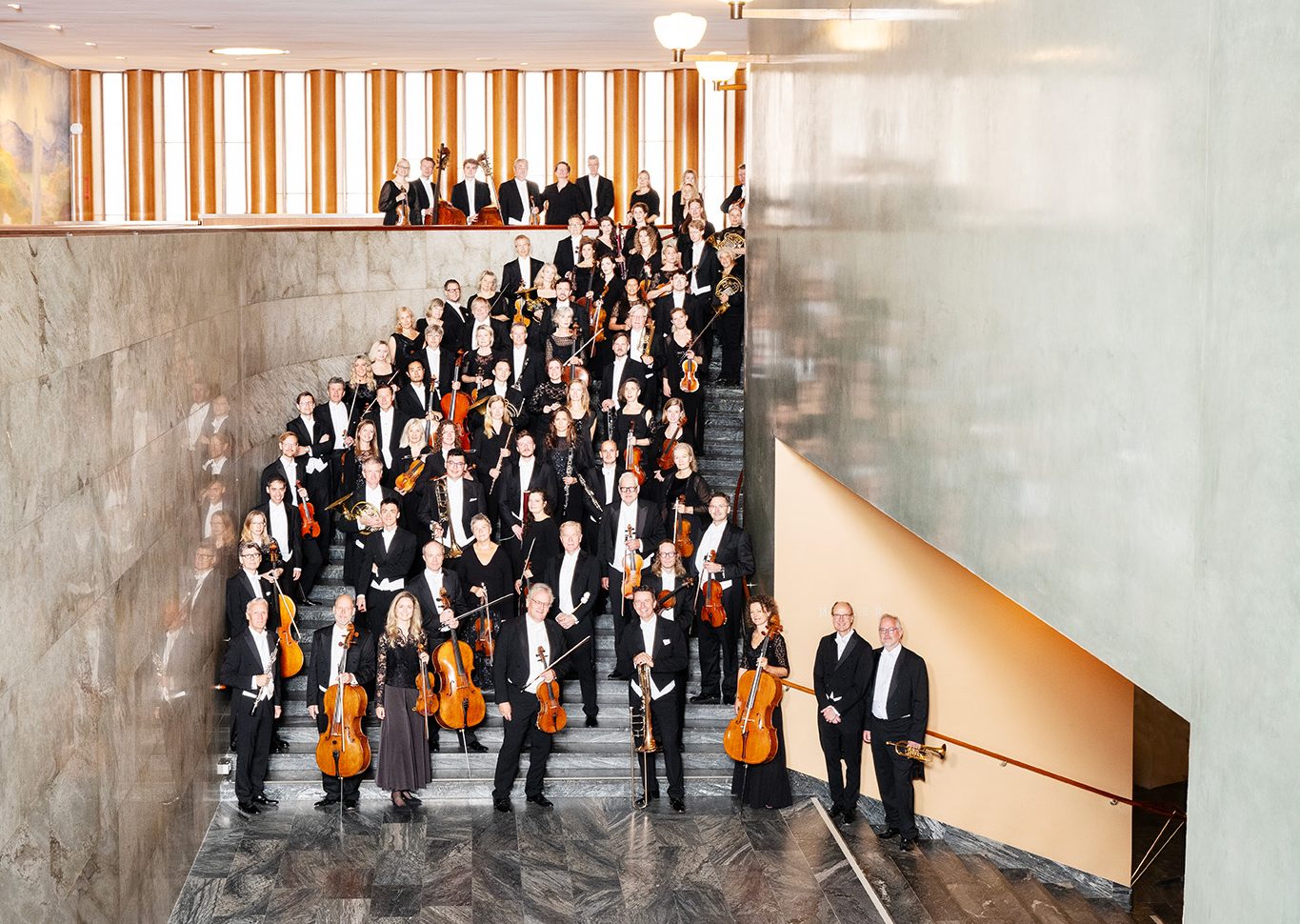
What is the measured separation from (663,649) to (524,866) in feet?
5.03

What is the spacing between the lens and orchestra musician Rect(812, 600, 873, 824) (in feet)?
27.9

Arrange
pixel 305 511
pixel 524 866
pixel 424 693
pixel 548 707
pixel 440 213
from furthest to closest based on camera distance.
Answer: pixel 440 213
pixel 305 511
pixel 548 707
pixel 424 693
pixel 524 866

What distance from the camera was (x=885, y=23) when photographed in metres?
6.12

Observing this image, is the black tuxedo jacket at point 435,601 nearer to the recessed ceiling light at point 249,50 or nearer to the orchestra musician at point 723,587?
the orchestra musician at point 723,587

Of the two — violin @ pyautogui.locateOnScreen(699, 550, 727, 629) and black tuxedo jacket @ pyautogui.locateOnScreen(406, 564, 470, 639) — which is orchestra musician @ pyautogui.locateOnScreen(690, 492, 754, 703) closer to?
violin @ pyautogui.locateOnScreen(699, 550, 727, 629)

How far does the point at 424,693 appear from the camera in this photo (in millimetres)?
8508

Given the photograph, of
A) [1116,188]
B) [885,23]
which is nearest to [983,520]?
[1116,188]

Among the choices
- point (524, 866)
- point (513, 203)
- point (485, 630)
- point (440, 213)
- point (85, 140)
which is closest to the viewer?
point (524, 866)

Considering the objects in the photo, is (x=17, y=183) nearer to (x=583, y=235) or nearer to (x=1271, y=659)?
(x=583, y=235)

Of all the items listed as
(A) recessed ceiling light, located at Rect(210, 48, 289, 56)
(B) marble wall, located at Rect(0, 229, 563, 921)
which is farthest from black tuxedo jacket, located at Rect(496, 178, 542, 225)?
(B) marble wall, located at Rect(0, 229, 563, 921)

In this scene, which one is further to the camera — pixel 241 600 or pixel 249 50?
pixel 249 50

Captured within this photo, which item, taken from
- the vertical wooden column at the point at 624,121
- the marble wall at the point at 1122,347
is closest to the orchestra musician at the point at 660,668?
the marble wall at the point at 1122,347

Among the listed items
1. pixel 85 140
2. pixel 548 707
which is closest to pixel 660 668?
pixel 548 707

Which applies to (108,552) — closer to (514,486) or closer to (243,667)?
(243,667)
